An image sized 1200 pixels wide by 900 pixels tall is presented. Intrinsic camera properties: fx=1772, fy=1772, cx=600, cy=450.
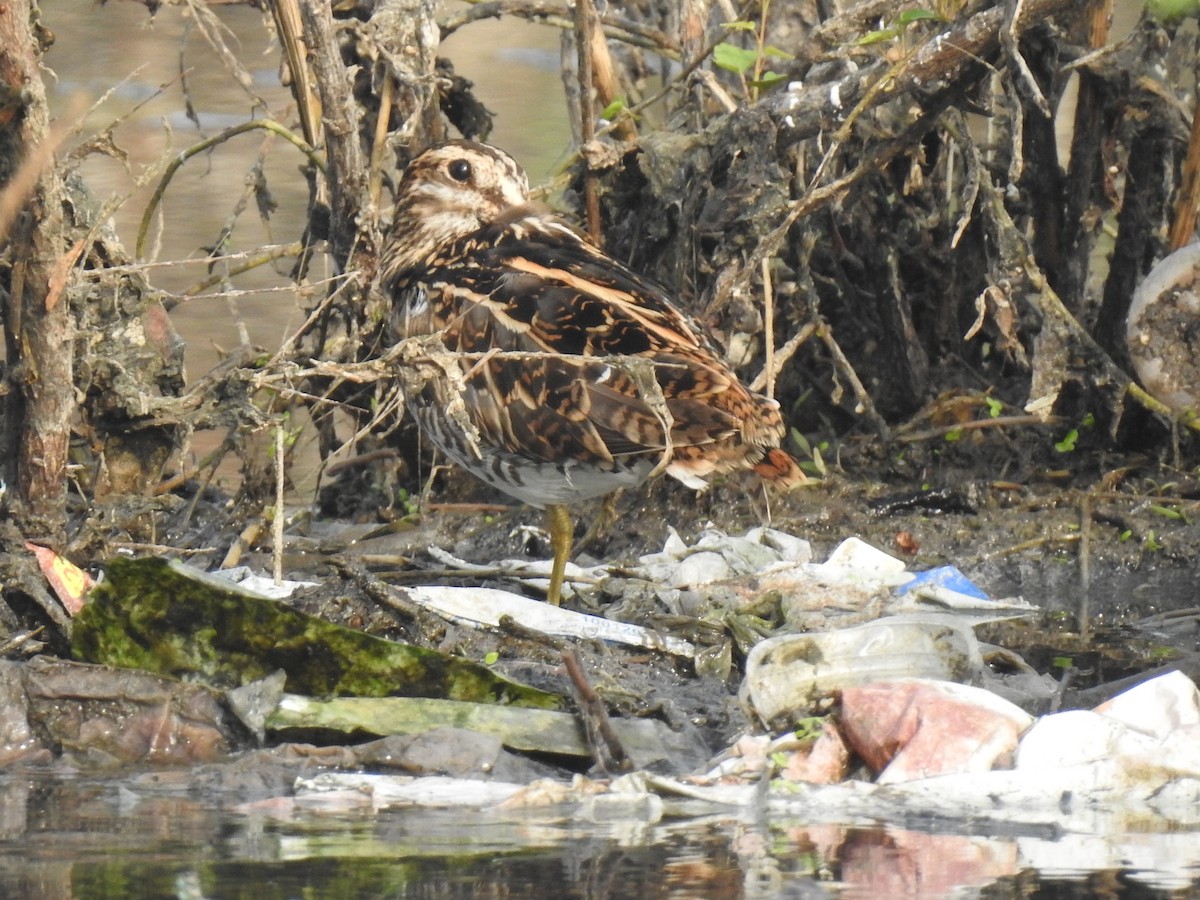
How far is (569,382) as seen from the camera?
4.02 metres

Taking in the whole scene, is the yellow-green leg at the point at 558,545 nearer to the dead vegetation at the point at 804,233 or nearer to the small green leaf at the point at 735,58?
the dead vegetation at the point at 804,233

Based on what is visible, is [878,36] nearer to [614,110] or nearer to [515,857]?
[614,110]

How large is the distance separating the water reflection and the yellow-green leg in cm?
152

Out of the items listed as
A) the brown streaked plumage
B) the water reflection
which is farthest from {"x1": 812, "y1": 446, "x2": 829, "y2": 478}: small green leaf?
the water reflection

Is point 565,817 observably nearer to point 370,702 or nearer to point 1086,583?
point 370,702

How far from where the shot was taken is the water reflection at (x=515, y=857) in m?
2.39

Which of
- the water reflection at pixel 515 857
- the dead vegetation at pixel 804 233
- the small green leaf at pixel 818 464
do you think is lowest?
the water reflection at pixel 515 857

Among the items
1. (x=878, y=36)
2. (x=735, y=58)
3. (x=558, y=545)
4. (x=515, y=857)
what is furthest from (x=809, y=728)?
(x=735, y=58)

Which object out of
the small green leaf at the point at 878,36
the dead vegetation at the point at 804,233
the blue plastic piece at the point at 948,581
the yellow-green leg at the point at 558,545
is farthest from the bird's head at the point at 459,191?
the blue plastic piece at the point at 948,581

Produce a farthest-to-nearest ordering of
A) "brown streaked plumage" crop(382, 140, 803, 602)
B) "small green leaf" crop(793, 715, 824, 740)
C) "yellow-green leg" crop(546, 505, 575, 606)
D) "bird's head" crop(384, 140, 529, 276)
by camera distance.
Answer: "bird's head" crop(384, 140, 529, 276)
"yellow-green leg" crop(546, 505, 575, 606)
"brown streaked plumage" crop(382, 140, 803, 602)
"small green leaf" crop(793, 715, 824, 740)

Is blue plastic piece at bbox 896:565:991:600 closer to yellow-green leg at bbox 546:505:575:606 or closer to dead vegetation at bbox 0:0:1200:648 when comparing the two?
dead vegetation at bbox 0:0:1200:648

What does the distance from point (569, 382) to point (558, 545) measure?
1.90 ft

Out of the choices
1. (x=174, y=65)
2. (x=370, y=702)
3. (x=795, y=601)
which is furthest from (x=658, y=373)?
(x=174, y=65)

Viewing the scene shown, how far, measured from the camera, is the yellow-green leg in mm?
4367
